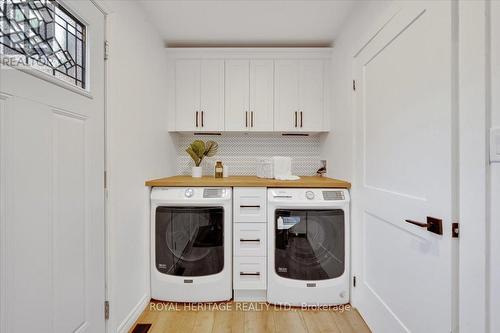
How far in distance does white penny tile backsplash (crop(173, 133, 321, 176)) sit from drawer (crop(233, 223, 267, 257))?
883 millimetres

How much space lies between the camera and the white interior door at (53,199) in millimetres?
857

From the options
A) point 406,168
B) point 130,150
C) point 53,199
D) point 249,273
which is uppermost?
point 130,150

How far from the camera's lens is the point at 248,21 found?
6.59ft

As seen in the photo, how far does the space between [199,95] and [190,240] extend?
1459 mm

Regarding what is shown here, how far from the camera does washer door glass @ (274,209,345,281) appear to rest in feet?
6.19

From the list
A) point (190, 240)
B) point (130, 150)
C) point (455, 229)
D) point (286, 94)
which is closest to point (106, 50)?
point (130, 150)

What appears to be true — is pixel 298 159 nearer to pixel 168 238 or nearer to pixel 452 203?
pixel 168 238

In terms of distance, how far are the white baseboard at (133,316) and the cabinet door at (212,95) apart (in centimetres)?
162

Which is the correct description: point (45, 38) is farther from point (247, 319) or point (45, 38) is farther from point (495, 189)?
point (247, 319)

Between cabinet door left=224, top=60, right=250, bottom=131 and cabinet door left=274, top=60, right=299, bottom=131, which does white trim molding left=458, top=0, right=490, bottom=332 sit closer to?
cabinet door left=274, top=60, right=299, bottom=131

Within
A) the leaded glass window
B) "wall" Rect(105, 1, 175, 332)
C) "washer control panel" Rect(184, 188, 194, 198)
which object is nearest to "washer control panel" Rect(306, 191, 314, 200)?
"washer control panel" Rect(184, 188, 194, 198)

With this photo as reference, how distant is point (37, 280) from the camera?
37.9 inches

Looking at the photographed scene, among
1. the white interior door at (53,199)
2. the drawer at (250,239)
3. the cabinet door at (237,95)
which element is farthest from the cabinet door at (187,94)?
the drawer at (250,239)

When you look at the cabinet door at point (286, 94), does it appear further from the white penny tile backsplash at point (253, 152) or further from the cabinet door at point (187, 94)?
the cabinet door at point (187, 94)
